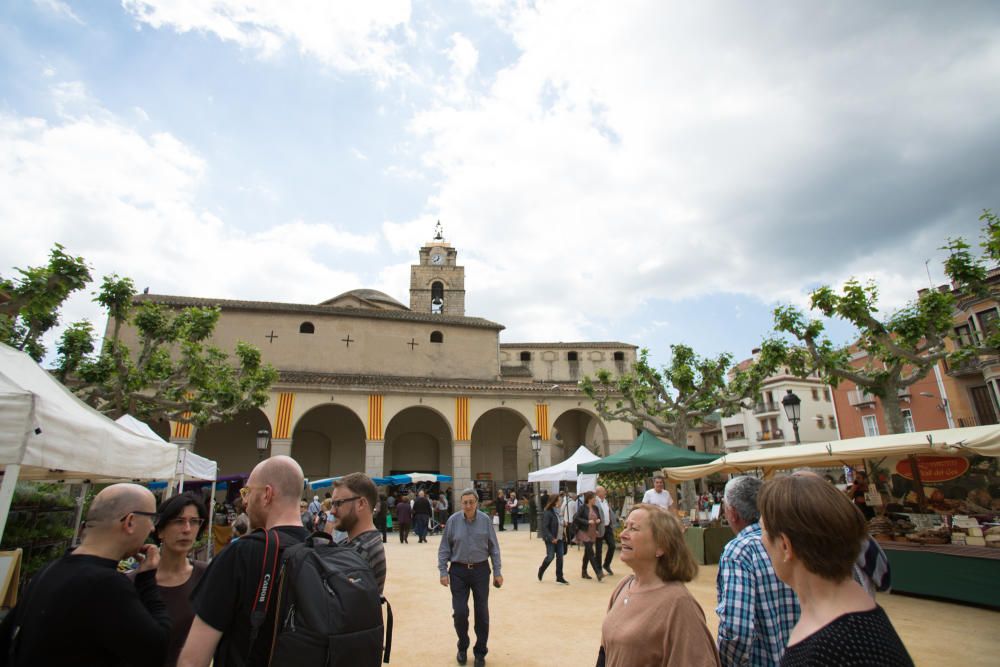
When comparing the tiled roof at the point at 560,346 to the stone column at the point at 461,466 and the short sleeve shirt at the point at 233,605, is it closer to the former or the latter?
the stone column at the point at 461,466

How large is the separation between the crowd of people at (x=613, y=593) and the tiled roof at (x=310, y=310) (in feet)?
82.1

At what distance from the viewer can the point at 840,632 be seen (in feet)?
4.57

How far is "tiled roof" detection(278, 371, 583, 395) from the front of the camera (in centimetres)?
2320

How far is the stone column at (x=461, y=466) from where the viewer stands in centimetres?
2328

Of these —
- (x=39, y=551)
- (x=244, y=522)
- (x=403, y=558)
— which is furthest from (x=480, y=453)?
(x=39, y=551)

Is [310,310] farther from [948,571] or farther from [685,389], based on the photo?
[948,571]

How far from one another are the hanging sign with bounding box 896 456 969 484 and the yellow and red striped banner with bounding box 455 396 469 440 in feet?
57.0

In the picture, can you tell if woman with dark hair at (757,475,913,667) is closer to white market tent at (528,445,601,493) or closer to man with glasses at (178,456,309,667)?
man with glasses at (178,456,309,667)

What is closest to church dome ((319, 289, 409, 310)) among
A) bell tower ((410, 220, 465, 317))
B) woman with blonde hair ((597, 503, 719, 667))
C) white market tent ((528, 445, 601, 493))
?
bell tower ((410, 220, 465, 317))

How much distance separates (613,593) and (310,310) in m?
26.7

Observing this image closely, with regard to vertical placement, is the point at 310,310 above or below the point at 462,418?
above

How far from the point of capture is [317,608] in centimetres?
183

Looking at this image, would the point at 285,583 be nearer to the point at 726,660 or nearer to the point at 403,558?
the point at 726,660

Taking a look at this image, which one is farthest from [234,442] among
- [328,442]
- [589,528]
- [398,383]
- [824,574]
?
[824,574]
